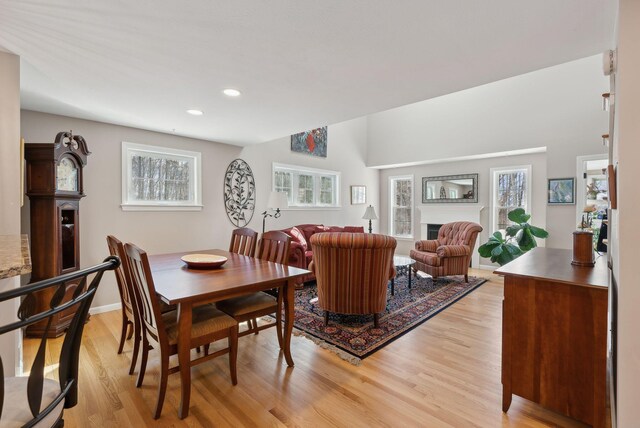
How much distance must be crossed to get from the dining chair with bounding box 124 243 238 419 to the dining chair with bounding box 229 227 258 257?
1090 millimetres

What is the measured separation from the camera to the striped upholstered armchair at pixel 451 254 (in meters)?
4.64

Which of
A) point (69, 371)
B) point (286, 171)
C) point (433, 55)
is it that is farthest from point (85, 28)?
point (286, 171)

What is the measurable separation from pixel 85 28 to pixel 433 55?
204cm

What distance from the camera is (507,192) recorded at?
5.75 metres

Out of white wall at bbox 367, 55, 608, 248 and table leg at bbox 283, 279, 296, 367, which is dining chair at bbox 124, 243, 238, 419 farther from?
white wall at bbox 367, 55, 608, 248

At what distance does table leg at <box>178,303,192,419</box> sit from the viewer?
5.77 feet

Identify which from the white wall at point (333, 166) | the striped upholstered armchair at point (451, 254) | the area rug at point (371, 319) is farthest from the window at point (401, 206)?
the area rug at point (371, 319)

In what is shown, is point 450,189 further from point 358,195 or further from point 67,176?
point 67,176

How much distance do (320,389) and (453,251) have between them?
3378 millimetres

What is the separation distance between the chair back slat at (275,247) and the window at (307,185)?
2481mm

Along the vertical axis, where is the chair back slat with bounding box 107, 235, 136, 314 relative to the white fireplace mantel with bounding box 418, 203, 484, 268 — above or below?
below

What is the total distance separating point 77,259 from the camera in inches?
125

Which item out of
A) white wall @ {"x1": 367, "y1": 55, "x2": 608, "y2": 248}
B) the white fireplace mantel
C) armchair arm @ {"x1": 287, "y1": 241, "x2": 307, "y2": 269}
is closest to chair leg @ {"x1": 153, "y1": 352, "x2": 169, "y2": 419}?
armchair arm @ {"x1": 287, "y1": 241, "x2": 307, "y2": 269}

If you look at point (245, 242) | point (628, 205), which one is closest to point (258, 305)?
point (245, 242)
